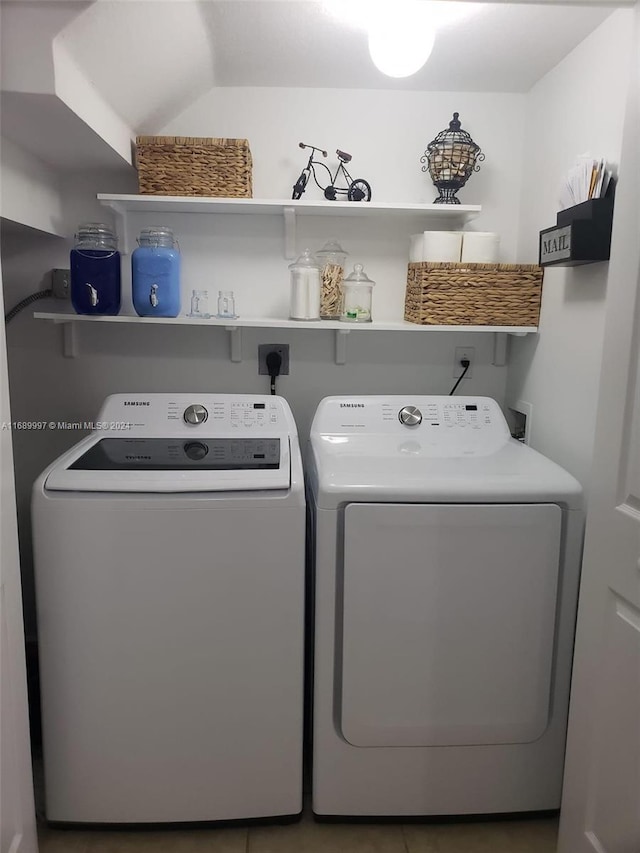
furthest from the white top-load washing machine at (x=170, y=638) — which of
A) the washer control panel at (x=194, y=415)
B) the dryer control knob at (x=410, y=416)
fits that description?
the dryer control knob at (x=410, y=416)

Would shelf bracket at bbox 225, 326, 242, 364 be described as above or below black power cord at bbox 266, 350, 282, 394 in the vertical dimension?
above

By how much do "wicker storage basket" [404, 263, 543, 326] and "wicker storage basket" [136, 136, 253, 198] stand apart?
0.65m

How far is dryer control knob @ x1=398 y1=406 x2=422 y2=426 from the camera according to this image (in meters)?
1.96

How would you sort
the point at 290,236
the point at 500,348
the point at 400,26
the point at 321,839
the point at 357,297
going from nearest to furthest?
the point at 400,26 < the point at 321,839 < the point at 357,297 < the point at 290,236 < the point at 500,348

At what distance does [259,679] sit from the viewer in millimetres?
1569

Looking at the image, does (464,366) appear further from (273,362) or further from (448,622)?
(448,622)

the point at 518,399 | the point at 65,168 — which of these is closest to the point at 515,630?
the point at 518,399

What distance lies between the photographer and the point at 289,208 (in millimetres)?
1957

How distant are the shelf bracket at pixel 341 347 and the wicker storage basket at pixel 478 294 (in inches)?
12.6

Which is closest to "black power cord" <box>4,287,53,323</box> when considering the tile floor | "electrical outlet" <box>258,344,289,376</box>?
"electrical outlet" <box>258,344,289,376</box>

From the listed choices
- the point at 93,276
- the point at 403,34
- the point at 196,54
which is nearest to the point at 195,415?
the point at 93,276

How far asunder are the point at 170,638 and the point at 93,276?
1110 millimetres

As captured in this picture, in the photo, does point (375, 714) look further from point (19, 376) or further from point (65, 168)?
point (65, 168)

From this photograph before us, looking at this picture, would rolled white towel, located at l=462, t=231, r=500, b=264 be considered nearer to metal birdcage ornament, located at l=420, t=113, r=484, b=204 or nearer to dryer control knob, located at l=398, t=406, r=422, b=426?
metal birdcage ornament, located at l=420, t=113, r=484, b=204
